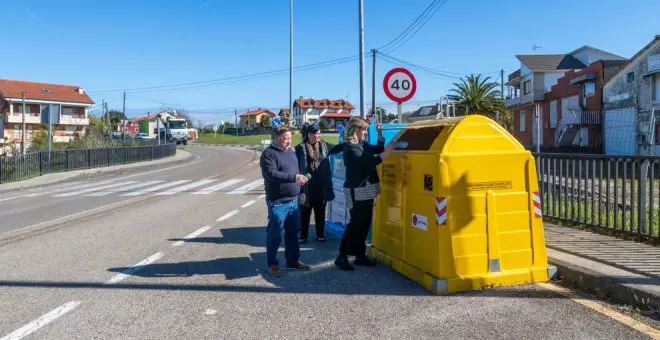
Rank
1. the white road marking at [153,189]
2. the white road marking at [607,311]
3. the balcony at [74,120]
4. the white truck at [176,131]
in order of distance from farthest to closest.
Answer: the balcony at [74,120]
the white truck at [176,131]
the white road marking at [153,189]
the white road marking at [607,311]

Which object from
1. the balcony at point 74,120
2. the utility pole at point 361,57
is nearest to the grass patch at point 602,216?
the utility pole at point 361,57

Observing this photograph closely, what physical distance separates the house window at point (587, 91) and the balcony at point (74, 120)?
67218mm

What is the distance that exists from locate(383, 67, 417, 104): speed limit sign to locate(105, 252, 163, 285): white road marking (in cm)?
489

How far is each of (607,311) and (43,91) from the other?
8674 cm

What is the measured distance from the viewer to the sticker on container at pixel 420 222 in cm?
566

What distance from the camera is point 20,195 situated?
17.6 m

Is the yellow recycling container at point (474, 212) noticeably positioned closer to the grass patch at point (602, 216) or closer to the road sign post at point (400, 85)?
the grass patch at point (602, 216)

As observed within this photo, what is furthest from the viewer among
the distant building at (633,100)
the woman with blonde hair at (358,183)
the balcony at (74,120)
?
the balcony at (74,120)

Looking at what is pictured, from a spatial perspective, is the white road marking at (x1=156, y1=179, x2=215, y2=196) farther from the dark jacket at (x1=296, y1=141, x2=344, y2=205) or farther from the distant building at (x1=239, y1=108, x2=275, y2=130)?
the distant building at (x1=239, y1=108, x2=275, y2=130)

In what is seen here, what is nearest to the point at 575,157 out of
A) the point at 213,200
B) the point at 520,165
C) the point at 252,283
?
the point at 520,165

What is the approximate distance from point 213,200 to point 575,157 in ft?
30.1

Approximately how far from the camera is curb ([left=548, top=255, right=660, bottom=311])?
481 centimetres

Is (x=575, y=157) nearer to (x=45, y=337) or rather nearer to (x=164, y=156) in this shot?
(x=45, y=337)

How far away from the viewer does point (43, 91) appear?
260 feet
